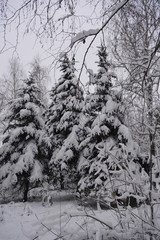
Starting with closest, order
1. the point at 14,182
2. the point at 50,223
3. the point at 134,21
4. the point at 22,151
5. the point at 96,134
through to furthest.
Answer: the point at 50,223
the point at 134,21
the point at 96,134
the point at 14,182
the point at 22,151

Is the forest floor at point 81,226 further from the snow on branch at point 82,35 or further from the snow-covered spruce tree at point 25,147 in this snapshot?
the snow-covered spruce tree at point 25,147

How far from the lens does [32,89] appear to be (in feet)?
33.5

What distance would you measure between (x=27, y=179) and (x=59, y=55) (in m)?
8.40

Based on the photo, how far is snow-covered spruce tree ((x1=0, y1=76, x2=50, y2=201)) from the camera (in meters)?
8.55

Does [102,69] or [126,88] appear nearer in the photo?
[126,88]

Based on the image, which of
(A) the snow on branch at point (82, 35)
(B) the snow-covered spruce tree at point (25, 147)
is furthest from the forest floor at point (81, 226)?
(B) the snow-covered spruce tree at point (25, 147)

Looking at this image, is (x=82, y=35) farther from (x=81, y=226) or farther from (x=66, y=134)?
(x=66, y=134)

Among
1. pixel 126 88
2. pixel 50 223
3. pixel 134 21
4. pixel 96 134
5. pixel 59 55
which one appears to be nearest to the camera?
pixel 50 223

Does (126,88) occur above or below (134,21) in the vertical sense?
below

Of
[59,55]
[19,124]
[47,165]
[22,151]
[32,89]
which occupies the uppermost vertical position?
[32,89]

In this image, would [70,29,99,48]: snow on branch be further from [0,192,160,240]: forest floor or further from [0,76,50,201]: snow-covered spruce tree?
[0,76,50,201]: snow-covered spruce tree

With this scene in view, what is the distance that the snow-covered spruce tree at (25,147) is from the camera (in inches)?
336

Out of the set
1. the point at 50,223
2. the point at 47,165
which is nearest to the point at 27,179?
the point at 47,165

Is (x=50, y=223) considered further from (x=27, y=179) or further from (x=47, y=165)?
(x=47, y=165)
